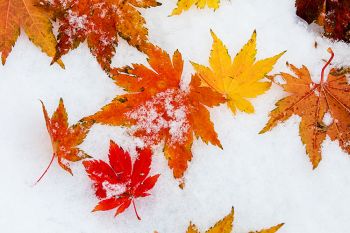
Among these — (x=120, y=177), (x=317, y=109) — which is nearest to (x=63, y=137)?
(x=120, y=177)

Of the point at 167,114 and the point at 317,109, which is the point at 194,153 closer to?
the point at 167,114

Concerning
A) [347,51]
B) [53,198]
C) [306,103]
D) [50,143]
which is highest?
[347,51]

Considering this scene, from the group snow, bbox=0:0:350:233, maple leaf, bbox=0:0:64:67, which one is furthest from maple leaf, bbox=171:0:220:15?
maple leaf, bbox=0:0:64:67

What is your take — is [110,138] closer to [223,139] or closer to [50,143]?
[50,143]

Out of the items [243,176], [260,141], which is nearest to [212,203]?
[243,176]

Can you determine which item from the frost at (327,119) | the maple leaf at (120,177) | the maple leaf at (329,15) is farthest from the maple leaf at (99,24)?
the frost at (327,119)

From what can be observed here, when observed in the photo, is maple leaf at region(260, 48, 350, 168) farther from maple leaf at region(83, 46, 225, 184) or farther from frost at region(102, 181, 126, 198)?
frost at region(102, 181, 126, 198)

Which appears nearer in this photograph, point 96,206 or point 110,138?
point 96,206
